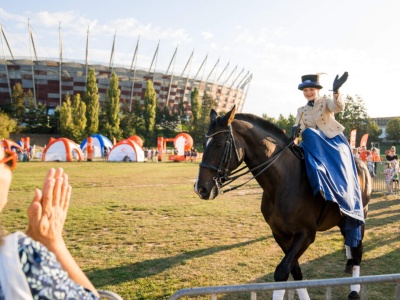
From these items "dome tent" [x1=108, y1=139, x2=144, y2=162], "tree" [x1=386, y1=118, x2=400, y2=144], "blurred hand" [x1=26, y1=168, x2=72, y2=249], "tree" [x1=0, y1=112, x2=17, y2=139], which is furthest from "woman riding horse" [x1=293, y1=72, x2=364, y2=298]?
"tree" [x1=386, y1=118, x2=400, y2=144]

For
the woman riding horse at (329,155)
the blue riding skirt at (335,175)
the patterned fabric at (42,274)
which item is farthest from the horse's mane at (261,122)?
the patterned fabric at (42,274)

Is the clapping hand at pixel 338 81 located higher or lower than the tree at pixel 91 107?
lower

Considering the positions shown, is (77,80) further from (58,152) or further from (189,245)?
(189,245)

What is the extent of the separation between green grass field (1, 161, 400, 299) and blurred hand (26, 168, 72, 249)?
3.66m

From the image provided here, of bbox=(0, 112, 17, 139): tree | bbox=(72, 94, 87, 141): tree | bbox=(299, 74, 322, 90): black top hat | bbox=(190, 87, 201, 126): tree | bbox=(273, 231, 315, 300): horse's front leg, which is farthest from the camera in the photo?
bbox=(190, 87, 201, 126): tree

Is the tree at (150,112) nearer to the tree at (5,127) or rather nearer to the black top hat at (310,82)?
the tree at (5,127)

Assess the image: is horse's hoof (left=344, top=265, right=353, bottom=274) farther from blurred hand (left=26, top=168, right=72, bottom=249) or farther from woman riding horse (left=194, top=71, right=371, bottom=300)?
blurred hand (left=26, top=168, right=72, bottom=249)

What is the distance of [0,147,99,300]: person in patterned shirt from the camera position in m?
1.15

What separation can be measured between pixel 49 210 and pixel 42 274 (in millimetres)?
362

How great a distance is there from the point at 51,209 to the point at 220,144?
2.60 meters

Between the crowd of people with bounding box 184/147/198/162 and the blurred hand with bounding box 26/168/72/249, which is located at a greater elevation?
the blurred hand with bounding box 26/168/72/249

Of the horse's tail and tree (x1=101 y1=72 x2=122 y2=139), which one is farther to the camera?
tree (x1=101 y1=72 x2=122 y2=139)

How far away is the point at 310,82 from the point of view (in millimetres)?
4863

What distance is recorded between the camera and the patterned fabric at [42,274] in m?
1.18
